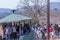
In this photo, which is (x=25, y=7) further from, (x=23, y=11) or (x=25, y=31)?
(x=25, y=31)

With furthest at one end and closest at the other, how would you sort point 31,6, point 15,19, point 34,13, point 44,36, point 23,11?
point 23,11, point 31,6, point 34,13, point 44,36, point 15,19

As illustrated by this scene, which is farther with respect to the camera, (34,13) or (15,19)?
(34,13)

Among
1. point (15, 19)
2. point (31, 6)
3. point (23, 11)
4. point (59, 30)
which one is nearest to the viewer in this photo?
point (15, 19)

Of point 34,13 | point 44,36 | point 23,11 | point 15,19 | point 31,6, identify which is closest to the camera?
point 15,19

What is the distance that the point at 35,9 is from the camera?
45625 millimetres

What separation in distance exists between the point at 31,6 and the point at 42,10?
276cm

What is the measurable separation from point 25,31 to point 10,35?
108 centimetres

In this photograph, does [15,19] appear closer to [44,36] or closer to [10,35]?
[10,35]

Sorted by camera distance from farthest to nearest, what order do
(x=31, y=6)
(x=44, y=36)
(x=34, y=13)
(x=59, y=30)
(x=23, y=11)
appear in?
1. (x=23, y=11)
2. (x=31, y=6)
3. (x=34, y=13)
4. (x=59, y=30)
5. (x=44, y=36)

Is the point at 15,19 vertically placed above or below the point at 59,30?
above

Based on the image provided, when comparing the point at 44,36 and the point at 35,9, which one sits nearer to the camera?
the point at 44,36

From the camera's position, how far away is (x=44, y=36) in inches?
695

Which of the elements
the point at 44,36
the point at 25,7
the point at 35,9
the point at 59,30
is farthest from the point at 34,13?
the point at 44,36

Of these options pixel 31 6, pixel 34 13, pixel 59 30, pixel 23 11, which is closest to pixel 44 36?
pixel 59 30
